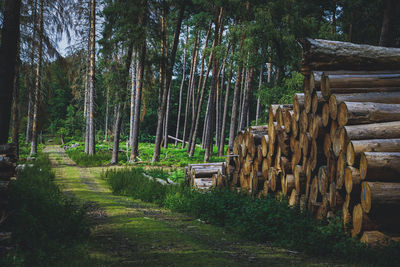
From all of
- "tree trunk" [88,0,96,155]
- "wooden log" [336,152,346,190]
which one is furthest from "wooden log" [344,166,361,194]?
"tree trunk" [88,0,96,155]

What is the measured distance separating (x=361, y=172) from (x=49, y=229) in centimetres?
433

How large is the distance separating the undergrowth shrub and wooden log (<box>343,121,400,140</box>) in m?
1.22

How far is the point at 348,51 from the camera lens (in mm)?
6477

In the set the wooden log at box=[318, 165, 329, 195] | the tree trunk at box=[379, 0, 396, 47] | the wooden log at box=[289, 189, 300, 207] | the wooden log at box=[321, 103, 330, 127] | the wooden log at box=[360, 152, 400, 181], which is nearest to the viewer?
the wooden log at box=[360, 152, 400, 181]

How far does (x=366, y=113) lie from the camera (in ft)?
16.9

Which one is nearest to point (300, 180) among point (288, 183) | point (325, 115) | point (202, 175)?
point (288, 183)

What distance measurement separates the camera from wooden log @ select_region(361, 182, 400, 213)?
436cm

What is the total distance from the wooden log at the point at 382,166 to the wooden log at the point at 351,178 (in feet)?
0.59

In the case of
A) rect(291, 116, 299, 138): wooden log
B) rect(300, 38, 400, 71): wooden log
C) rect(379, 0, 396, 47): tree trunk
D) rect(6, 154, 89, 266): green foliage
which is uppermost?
rect(379, 0, 396, 47): tree trunk

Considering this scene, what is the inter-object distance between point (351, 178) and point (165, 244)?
279 centimetres

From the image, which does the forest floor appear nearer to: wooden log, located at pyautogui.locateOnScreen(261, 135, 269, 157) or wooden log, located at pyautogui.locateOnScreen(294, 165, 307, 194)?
wooden log, located at pyautogui.locateOnScreen(294, 165, 307, 194)

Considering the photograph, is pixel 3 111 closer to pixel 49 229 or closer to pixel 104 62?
pixel 49 229

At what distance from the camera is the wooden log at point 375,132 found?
4938mm

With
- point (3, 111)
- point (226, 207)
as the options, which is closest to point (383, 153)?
point (226, 207)
